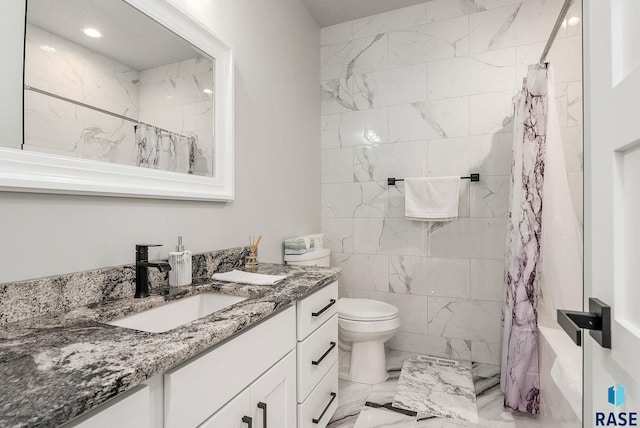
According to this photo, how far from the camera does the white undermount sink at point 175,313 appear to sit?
1017mm

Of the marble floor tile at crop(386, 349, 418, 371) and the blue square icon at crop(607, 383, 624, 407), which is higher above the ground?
the blue square icon at crop(607, 383, 624, 407)

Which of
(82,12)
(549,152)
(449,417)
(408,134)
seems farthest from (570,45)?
(82,12)

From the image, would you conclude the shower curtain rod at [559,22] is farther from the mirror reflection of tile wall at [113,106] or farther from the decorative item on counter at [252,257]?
→ the decorative item on counter at [252,257]

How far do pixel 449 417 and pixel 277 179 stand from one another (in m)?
1.68

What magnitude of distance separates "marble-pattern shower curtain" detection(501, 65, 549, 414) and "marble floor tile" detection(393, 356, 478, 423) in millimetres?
234

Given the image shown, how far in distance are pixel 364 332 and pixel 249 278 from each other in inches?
37.6

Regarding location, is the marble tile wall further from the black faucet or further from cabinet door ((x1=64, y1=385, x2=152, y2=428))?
cabinet door ((x1=64, y1=385, x2=152, y2=428))

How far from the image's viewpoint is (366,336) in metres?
2.01

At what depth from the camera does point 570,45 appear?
169cm

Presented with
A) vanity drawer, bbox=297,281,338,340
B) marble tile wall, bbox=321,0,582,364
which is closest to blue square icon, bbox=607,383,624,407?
vanity drawer, bbox=297,281,338,340

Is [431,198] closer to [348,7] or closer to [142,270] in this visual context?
[348,7]

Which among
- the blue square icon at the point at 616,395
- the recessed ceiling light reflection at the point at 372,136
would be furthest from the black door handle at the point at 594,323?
the recessed ceiling light reflection at the point at 372,136

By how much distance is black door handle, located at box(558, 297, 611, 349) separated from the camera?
551mm

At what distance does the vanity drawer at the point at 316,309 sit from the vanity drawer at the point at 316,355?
0.03 metres
